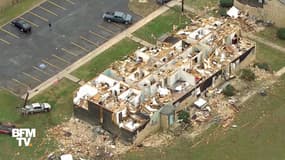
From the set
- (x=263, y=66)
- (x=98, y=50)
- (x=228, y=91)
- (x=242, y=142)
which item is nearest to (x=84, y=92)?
(x=98, y=50)

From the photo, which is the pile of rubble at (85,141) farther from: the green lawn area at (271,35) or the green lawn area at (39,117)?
the green lawn area at (271,35)

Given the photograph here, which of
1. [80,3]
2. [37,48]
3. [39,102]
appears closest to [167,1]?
[80,3]

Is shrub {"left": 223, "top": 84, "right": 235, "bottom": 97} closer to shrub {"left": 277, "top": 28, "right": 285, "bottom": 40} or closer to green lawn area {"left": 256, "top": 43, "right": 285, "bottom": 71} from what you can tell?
green lawn area {"left": 256, "top": 43, "right": 285, "bottom": 71}

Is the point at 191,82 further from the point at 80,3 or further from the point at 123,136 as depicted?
the point at 80,3

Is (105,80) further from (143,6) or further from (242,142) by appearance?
(143,6)

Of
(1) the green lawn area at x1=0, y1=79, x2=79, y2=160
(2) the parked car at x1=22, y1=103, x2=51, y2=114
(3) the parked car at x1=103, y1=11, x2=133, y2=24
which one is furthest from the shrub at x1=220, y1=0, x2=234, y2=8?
(2) the parked car at x1=22, y1=103, x2=51, y2=114
